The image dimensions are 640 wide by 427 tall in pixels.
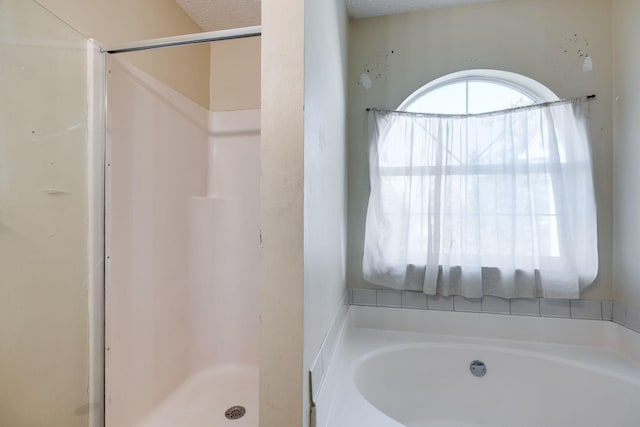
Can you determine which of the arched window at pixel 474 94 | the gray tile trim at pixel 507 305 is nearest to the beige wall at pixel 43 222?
the gray tile trim at pixel 507 305

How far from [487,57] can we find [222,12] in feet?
5.08

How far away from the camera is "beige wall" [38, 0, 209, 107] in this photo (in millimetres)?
1091

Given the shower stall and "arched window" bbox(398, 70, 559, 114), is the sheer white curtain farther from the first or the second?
the shower stall

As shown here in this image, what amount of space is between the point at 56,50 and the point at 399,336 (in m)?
1.96

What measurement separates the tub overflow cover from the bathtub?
0.01 metres

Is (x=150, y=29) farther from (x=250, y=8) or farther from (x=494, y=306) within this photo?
(x=494, y=306)

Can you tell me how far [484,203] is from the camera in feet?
4.93

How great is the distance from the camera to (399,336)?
1.55 metres

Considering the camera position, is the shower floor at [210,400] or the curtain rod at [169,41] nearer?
the curtain rod at [169,41]

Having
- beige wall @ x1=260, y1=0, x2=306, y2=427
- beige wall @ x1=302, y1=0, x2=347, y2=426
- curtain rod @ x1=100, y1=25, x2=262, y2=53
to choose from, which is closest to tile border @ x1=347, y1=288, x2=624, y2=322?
beige wall @ x1=302, y1=0, x2=347, y2=426

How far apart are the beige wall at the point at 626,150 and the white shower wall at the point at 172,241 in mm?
1944

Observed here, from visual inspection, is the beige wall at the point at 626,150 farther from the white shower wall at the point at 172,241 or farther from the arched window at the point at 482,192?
the white shower wall at the point at 172,241

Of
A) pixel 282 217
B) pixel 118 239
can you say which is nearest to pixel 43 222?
pixel 118 239

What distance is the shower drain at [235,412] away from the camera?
1.50 meters
